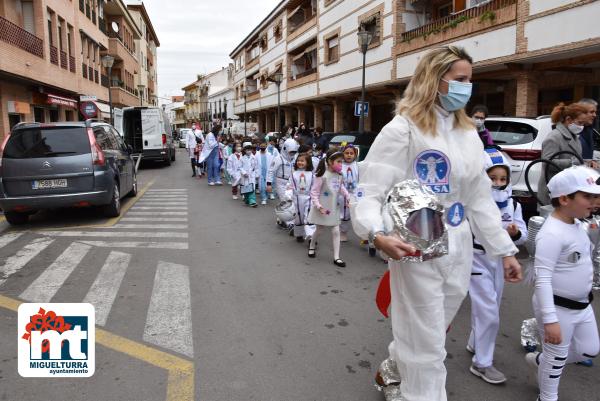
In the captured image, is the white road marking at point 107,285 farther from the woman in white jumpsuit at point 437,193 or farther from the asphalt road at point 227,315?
the woman in white jumpsuit at point 437,193

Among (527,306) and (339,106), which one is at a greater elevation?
(339,106)

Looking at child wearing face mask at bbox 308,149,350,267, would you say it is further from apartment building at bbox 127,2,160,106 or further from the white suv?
apartment building at bbox 127,2,160,106

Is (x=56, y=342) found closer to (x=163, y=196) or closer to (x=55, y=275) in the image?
(x=55, y=275)

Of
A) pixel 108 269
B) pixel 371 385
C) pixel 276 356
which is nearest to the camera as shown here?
pixel 371 385

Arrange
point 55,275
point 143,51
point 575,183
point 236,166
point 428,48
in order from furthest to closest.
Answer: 1. point 143,51
2. point 428,48
3. point 236,166
4. point 55,275
5. point 575,183

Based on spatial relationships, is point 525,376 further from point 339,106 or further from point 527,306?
point 339,106

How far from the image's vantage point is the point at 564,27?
1199cm

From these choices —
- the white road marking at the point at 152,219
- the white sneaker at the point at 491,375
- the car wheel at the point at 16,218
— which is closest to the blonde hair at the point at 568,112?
the white sneaker at the point at 491,375

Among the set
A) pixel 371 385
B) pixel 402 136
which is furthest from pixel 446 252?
pixel 371 385

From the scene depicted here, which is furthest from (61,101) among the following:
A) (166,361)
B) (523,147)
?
(166,361)

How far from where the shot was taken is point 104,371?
3.35 m

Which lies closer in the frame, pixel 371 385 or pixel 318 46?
pixel 371 385

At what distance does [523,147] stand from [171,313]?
6.21 m

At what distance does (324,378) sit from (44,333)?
7.03 ft
